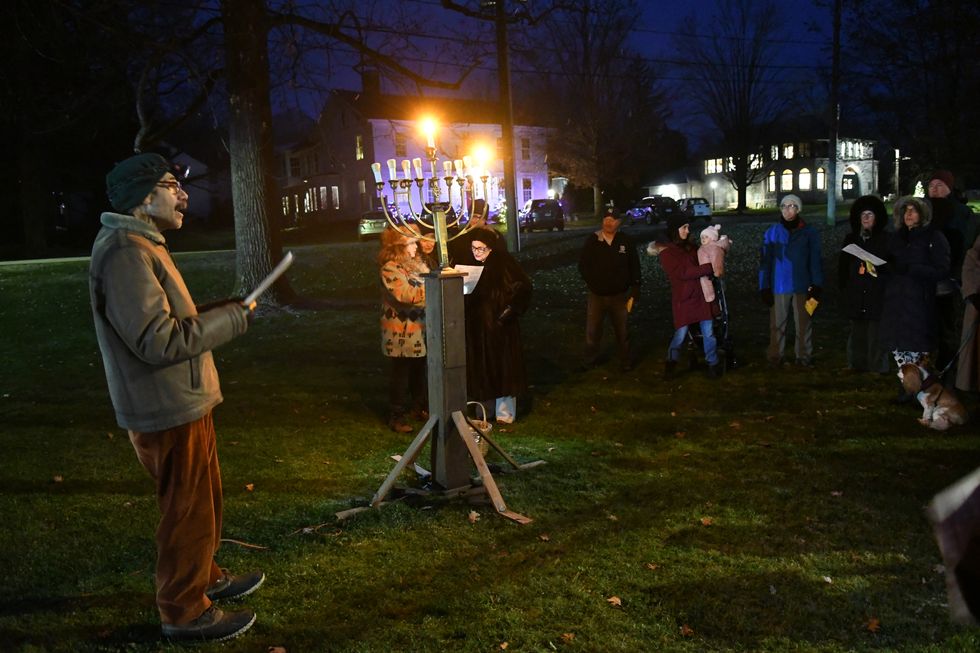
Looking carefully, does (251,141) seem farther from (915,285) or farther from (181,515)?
(181,515)

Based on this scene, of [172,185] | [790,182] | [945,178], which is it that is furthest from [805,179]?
[172,185]

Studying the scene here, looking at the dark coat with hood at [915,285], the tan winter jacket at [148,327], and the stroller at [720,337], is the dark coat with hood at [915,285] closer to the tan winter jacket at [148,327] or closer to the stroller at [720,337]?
the stroller at [720,337]

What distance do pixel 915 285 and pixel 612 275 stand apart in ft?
11.1

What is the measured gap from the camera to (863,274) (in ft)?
28.6

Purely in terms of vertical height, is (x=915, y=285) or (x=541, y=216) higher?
(x=541, y=216)

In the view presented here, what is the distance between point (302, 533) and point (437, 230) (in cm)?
219

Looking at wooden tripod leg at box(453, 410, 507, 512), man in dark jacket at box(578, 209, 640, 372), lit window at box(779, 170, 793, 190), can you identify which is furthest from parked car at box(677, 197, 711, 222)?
wooden tripod leg at box(453, 410, 507, 512)

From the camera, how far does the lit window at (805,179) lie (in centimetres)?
7325

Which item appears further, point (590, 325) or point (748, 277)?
point (748, 277)

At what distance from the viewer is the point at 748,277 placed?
61.3 feet

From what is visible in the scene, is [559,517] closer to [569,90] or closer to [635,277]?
[635,277]

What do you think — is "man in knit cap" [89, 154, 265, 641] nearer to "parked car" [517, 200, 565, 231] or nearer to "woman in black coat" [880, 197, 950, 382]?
"woman in black coat" [880, 197, 950, 382]

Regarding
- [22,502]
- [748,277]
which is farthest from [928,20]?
[22,502]

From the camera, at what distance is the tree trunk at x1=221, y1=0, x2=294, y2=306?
1454cm
